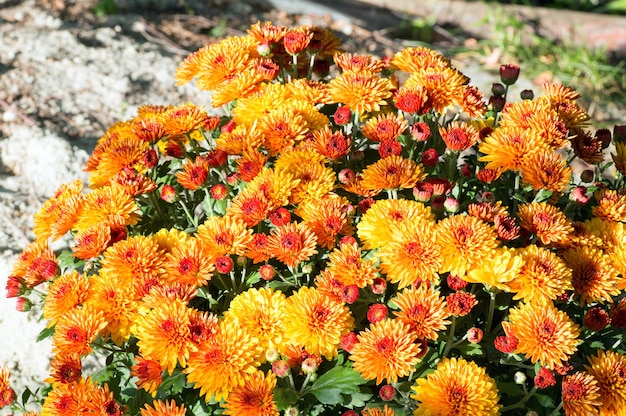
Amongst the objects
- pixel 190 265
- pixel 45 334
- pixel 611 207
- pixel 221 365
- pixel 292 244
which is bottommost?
pixel 45 334

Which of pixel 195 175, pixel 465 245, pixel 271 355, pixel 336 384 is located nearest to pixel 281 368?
pixel 271 355

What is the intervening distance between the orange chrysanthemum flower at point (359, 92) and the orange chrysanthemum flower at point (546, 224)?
1.76ft

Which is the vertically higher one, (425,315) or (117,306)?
(425,315)

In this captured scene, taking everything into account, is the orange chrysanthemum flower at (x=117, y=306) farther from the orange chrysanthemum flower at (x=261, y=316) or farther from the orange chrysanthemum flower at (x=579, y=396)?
the orange chrysanthemum flower at (x=579, y=396)

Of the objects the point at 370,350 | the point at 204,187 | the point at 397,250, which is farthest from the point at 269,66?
the point at 370,350

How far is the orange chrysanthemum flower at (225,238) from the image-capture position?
1757 millimetres

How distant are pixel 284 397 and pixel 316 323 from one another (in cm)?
19

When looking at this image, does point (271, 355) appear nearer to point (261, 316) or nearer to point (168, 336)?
point (261, 316)

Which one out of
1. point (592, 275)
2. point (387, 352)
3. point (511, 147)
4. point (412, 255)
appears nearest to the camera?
point (387, 352)

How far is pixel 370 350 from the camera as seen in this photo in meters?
1.56

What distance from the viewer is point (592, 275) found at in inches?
68.6

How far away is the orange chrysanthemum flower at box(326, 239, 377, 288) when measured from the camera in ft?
5.47

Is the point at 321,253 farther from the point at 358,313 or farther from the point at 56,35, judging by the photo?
the point at 56,35

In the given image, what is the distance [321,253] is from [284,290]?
0.47 feet
